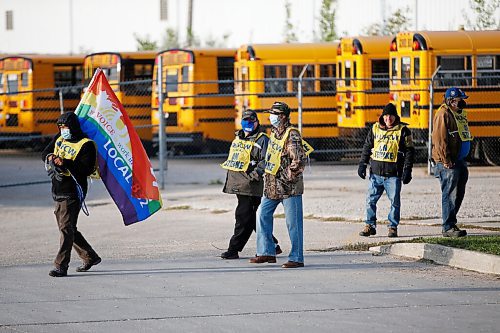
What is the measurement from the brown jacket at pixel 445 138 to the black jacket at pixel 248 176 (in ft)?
7.80

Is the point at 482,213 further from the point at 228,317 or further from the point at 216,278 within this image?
the point at 228,317

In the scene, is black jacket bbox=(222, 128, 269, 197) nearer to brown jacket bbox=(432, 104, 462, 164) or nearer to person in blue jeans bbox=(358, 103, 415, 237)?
person in blue jeans bbox=(358, 103, 415, 237)

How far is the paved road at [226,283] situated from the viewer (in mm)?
8883

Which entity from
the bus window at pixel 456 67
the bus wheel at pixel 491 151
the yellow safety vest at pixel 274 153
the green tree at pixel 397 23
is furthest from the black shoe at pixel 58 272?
the green tree at pixel 397 23

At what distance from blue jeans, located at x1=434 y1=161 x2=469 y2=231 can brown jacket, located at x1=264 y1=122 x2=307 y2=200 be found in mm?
2647

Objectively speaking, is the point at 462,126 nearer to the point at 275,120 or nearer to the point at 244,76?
the point at 275,120

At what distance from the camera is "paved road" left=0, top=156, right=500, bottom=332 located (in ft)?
29.1

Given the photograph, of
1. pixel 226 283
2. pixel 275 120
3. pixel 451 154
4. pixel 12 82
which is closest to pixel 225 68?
pixel 12 82

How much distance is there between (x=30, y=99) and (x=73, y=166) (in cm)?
2016

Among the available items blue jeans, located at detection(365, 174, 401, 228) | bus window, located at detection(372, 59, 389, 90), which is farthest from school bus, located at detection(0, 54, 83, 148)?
blue jeans, located at detection(365, 174, 401, 228)

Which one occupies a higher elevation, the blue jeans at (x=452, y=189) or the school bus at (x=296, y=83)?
the school bus at (x=296, y=83)

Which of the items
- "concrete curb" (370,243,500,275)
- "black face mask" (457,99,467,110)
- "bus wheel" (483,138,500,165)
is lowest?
"concrete curb" (370,243,500,275)

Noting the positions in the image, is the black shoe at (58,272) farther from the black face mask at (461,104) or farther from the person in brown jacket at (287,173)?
the black face mask at (461,104)

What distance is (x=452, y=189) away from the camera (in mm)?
13719
